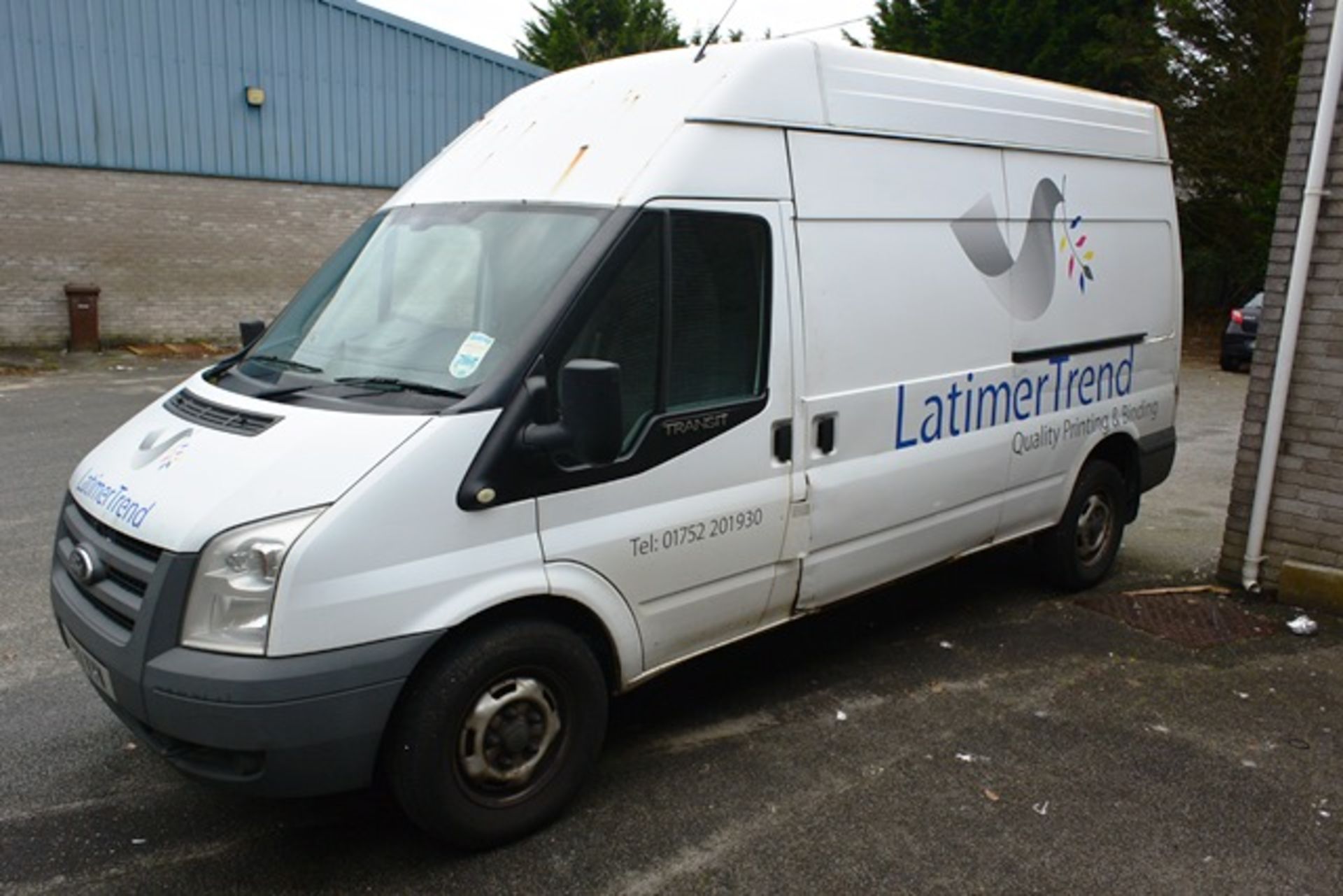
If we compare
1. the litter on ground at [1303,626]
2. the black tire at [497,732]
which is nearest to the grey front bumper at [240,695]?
the black tire at [497,732]

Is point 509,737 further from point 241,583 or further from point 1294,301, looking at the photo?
point 1294,301

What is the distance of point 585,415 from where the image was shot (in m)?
3.05

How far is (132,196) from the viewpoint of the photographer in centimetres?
1622

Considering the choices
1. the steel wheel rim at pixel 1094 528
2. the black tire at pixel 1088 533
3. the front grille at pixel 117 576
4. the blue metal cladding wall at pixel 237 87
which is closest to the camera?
the front grille at pixel 117 576

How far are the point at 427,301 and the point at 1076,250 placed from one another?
3458 millimetres

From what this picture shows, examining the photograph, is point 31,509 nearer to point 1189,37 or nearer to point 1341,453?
point 1341,453

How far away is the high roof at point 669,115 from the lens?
12.1 feet

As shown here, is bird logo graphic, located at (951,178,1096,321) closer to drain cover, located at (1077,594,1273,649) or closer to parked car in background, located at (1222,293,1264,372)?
drain cover, located at (1077,594,1273,649)

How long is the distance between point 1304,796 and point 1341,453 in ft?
7.97

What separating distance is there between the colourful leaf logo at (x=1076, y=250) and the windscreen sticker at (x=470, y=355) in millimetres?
3263

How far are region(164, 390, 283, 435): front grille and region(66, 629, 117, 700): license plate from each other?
77 cm

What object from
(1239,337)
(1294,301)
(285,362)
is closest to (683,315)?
(285,362)

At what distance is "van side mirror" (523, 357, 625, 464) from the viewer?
3.04 m

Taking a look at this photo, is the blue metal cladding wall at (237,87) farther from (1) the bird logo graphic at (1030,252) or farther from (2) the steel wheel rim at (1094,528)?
(2) the steel wheel rim at (1094,528)
